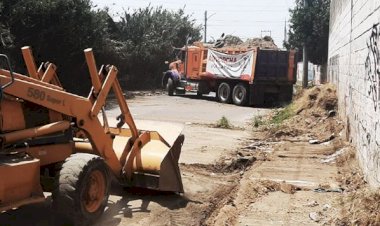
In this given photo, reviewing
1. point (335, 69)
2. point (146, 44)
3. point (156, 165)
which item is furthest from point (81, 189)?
point (146, 44)

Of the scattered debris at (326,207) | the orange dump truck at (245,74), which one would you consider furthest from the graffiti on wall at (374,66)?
the orange dump truck at (245,74)

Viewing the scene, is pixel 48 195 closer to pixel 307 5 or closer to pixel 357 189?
pixel 357 189

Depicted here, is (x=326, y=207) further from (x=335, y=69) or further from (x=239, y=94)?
(x=239, y=94)

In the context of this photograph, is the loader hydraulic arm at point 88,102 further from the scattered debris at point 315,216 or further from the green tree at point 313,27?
the green tree at point 313,27

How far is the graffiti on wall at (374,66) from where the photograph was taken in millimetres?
6848

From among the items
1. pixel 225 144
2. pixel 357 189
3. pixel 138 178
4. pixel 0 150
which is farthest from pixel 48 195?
pixel 225 144

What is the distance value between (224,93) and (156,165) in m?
19.6

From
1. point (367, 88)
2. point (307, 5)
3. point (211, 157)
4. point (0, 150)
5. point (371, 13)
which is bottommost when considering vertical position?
point (211, 157)

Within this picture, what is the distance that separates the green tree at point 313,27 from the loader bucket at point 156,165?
3303 centimetres

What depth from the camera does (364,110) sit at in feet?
27.3

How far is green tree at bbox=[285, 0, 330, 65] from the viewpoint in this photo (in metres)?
39.7

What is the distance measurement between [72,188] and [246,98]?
19807 millimetres

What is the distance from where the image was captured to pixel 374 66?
721 cm

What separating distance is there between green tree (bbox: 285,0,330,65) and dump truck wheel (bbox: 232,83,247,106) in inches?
598
